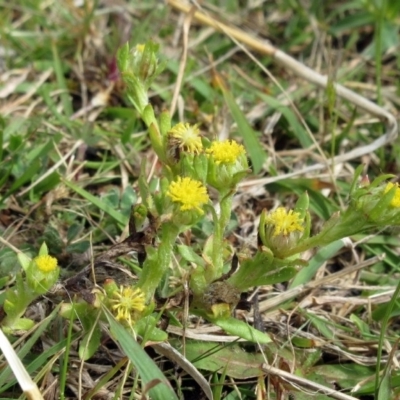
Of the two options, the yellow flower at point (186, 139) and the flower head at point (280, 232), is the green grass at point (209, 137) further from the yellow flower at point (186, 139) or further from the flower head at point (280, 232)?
the flower head at point (280, 232)

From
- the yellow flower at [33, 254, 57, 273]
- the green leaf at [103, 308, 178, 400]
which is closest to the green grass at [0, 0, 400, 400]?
the green leaf at [103, 308, 178, 400]

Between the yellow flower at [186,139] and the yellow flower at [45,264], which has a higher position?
the yellow flower at [186,139]

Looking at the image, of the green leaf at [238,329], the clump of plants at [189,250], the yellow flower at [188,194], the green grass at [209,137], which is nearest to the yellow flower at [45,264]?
the clump of plants at [189,250]

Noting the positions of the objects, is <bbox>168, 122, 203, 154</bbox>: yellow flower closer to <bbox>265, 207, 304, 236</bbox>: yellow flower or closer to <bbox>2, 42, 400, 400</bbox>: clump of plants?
<bbox>2, 42, 400, 400</bbox>: clump of plants

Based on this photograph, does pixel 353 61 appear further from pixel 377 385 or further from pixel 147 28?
pixel 377 385

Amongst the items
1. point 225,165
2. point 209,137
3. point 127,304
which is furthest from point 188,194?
point 209,137
